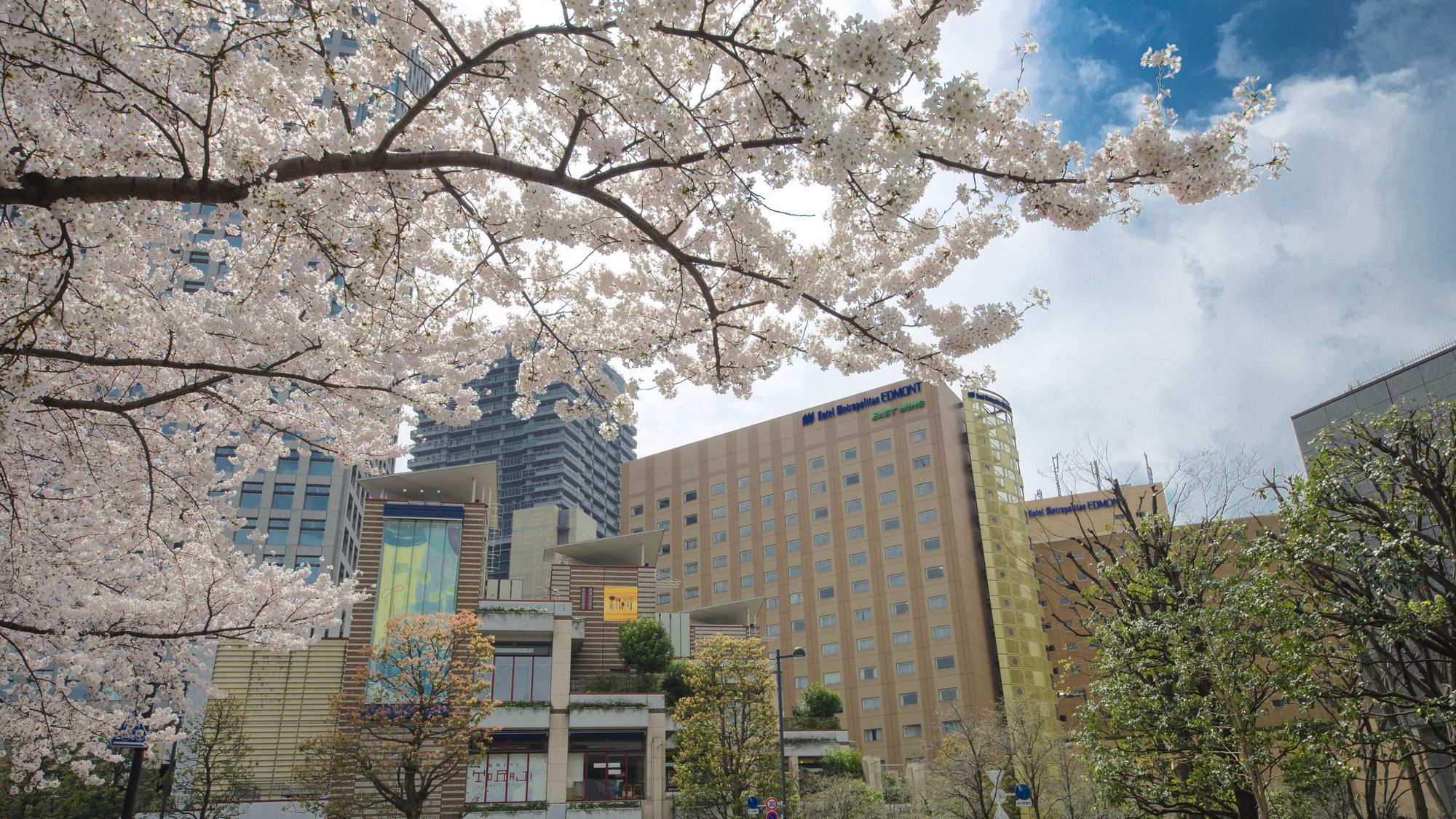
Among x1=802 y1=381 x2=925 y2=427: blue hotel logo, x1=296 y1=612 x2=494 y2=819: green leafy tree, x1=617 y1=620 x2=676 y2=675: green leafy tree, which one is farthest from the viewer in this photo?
x1=802 y1=381 x2=925 y2=427: blue hotel logo

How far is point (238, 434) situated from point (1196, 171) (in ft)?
38.9

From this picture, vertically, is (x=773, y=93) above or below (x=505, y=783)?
above

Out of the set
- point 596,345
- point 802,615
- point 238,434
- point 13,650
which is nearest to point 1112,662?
point 596,345

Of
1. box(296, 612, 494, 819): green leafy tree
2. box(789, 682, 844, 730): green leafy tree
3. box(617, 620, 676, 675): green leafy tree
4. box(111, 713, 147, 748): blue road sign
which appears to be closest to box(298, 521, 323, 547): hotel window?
box(617, 620, 676, 675): green leafy tree

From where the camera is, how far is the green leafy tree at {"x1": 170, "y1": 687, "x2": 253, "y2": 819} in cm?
2734

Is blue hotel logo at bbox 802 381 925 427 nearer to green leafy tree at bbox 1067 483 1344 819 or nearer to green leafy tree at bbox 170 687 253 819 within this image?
green leafy tree at bbox 1067 483 1344 819

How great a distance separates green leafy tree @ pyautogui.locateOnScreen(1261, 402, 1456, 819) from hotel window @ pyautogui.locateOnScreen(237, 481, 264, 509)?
212 ft

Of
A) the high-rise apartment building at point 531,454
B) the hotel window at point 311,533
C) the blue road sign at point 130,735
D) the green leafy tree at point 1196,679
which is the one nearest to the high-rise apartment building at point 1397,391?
the green leafy tree at point 1196,679

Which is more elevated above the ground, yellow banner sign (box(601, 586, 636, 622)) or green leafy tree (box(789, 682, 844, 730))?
yellow banner sign (box(601, 586, 636, 622))

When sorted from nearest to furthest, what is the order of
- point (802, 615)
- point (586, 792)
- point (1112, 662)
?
point (1112, 662), point (586, 792), point (802, 615)

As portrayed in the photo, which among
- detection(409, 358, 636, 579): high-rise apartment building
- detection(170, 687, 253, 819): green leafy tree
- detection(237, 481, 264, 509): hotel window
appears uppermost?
detection(409, 358, 636, 579): high-rise apartment building

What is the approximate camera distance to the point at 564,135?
26.3 ft

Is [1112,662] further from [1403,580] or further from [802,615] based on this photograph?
[802,615]

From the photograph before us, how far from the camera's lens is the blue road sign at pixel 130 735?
496 inches
